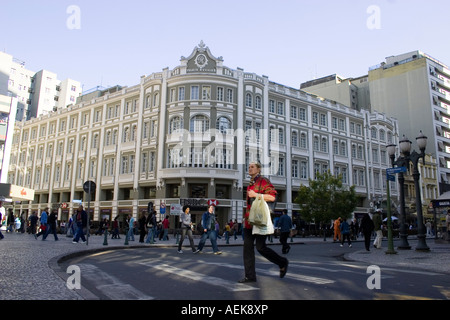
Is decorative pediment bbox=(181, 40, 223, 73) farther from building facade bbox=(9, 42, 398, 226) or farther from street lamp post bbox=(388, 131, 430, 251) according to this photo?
street lamp post bbox=(388, 131, 430, 251)

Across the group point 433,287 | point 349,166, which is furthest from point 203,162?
point 433,287

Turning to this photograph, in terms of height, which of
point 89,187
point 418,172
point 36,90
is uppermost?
point 36,90

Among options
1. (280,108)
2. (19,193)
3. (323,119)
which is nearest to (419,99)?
(323,119)

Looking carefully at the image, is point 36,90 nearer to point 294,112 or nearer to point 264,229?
point 294,112

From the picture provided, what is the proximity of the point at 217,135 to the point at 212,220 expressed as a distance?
76.8 feet

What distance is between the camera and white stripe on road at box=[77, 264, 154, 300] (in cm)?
494

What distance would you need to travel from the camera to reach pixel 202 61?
38.7m

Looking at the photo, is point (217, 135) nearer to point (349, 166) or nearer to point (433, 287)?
point (349, 166)

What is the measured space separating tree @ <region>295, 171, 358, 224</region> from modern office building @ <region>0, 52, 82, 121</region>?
62.0 meters

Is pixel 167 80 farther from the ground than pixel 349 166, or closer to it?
farther from the ground

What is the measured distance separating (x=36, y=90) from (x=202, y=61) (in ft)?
197

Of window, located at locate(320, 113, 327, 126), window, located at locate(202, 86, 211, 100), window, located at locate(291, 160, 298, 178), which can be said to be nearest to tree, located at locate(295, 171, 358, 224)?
window, located at locate(291, 160, 298, 178)

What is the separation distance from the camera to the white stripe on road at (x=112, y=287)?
4938 mm
